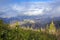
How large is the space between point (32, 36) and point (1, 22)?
4809 millimetres

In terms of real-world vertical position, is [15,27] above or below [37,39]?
above

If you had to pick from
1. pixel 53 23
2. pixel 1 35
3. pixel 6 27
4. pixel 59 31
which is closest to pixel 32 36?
pixel 6 27

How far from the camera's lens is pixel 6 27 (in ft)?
67.9

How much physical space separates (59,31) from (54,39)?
10.5m

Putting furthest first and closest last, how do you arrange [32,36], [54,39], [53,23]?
[53,23] → [54,39] → [32,36]

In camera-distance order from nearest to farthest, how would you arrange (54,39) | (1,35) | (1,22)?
(1,35)
(1,22)
(54,39)

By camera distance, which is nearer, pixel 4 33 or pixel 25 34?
pixel 4 33

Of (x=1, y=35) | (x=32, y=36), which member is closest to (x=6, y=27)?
(x=1, y=35)

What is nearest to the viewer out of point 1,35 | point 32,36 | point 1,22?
point 1,35

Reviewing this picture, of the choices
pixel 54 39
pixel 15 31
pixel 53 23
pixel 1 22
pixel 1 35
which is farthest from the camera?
pixel 53 23

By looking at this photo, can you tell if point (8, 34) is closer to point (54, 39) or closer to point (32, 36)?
point (32, 36)

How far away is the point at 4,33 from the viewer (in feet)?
64.0

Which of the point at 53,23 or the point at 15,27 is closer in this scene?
the point at 15,27

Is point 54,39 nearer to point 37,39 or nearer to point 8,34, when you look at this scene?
point 37,39
